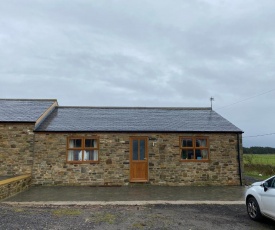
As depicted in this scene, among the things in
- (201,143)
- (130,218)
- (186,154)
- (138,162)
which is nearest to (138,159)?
(138,162)

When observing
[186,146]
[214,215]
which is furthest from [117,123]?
[214,215]

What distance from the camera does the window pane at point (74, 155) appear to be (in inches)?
571

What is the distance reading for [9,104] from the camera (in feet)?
56.8

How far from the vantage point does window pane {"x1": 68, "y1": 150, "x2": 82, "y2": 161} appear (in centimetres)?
1452

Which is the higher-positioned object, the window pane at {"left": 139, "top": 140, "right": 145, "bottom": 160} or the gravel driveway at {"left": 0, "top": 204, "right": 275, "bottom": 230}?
the window pane at {"left": 139, "top": 140, "right": 145, "bottom": 160}

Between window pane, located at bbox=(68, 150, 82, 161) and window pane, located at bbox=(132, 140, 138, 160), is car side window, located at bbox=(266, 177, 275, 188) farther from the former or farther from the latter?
window pane, located at bbox=(68, 150, 82, 161)

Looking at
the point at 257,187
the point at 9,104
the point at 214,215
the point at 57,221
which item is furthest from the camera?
the point at 9,104

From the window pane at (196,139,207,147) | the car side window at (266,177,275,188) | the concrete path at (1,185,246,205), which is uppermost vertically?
the window pane at (196,139,207,147)

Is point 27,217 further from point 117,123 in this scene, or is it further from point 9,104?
point 9,104

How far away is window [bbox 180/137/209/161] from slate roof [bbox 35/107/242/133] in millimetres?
554

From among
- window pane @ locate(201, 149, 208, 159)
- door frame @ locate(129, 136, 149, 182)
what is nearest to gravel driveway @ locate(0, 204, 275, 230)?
door frame @ locate(129, 136, 149, 182)

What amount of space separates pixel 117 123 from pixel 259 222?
9939 millimetres

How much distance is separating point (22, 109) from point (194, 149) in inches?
394

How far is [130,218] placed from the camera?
7.20m
